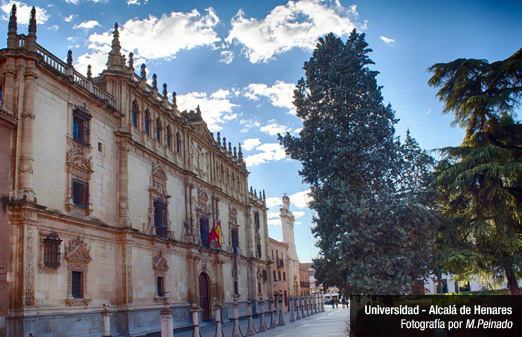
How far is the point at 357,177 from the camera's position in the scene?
64.3 feet

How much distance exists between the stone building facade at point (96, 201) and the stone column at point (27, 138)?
0.04m

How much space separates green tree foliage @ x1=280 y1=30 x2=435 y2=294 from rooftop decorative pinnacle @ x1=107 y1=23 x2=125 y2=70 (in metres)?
8.90

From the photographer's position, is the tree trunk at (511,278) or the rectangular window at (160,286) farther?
the rectangular window at (160,286)

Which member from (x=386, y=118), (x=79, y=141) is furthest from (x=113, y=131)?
(x=386, y=118)

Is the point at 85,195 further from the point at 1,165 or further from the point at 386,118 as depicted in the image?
the point at 386,118

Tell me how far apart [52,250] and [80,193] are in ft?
10.1

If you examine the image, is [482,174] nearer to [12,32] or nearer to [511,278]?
[511,278]

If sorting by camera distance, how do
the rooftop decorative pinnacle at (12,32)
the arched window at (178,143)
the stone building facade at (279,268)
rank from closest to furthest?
the rooftop decorative pinnacle at (12,32), the arched window at (178,143), the stone building facade at (279,268)

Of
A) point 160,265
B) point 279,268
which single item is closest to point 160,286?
point 160,265

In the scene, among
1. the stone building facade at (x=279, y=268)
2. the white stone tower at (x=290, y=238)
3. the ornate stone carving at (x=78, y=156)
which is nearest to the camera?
the ornate stone carving at (x=78, y=156)

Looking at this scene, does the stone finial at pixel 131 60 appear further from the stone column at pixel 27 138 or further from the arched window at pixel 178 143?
the stone column at pixel 27 138

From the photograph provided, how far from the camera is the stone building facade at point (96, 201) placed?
51.8ft

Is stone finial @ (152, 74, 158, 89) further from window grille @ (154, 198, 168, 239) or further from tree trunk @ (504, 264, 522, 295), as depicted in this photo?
tree trunk @ (504, 264, 522, 295)

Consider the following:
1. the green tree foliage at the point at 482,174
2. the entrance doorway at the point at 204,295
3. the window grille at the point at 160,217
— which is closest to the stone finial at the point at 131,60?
the window grille at the point at 160,217
